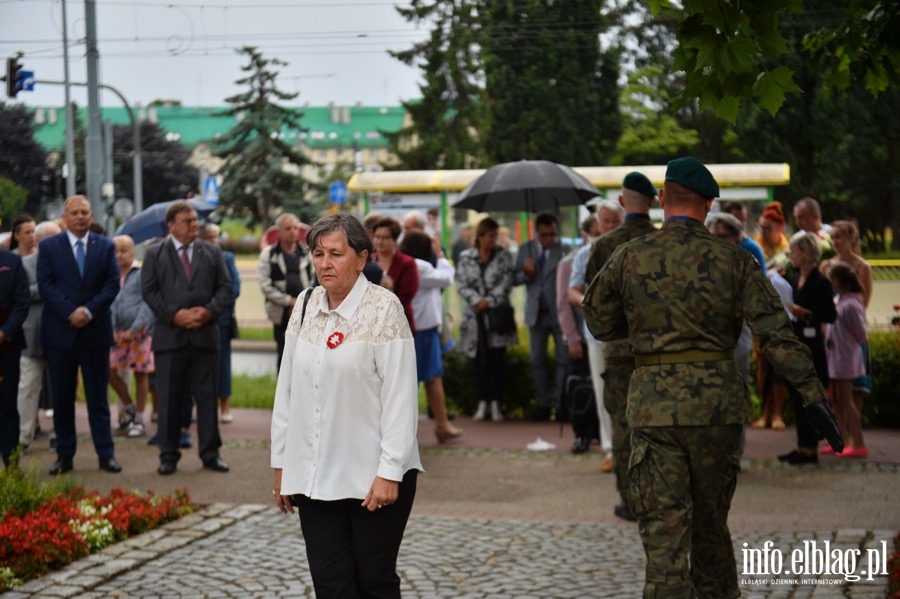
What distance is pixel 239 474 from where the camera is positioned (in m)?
10.6

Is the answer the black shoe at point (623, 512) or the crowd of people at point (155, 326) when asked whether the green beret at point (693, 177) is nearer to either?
the black shoe at point (623, 512)

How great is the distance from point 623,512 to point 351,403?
427cm

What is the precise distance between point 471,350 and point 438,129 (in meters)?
36.4

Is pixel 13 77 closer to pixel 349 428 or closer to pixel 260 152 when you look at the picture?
pixel 349 428

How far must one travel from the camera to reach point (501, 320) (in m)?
13.6

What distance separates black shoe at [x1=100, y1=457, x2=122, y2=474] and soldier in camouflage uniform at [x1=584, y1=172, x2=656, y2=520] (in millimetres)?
4577

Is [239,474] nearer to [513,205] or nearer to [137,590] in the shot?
[137,590]

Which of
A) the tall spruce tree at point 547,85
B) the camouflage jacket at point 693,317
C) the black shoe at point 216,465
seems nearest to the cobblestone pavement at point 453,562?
the camouflage jacket at point 693,317

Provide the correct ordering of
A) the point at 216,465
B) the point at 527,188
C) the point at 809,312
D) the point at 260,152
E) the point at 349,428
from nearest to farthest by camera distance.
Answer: the point at 349,428 < the point at 809,312 < the point at 216,465 < the point at 527,188 < the point at 260,152

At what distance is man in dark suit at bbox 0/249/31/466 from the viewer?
389 inches

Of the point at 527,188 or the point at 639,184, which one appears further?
the point at 527,188

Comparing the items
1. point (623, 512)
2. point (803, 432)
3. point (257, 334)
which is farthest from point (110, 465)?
point (257, 334)

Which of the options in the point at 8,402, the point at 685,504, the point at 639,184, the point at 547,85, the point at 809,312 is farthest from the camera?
the point at 547,85

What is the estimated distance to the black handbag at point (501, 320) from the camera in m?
13.6
